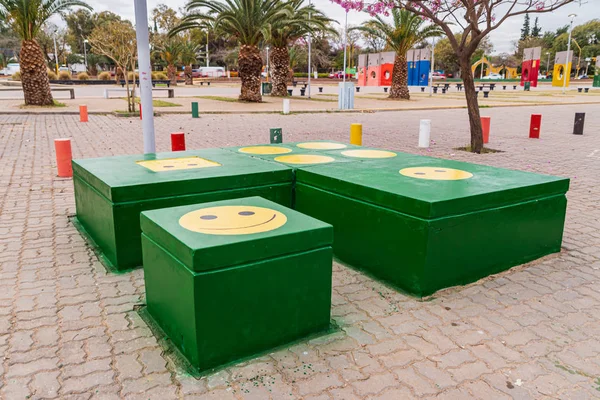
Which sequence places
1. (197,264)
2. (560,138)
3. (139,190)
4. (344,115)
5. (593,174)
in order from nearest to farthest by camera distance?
(197,264) < (139,190) < (593,174) < (560,138) < (344,115)

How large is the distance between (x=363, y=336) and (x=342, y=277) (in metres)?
0.99

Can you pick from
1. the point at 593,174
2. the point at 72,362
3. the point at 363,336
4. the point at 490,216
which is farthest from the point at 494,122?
the point at 72,362

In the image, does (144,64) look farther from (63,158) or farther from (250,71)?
(250,71)

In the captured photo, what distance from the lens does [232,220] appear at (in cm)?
327

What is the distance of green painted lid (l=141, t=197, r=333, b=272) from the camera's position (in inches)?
108

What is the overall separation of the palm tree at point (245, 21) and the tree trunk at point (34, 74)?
218 inches

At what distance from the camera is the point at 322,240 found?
3.09 m

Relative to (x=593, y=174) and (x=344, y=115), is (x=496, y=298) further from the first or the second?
(x=344, y=115)

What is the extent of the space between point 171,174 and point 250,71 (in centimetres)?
2065

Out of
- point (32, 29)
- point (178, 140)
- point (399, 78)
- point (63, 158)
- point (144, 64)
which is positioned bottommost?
point (63, 158)

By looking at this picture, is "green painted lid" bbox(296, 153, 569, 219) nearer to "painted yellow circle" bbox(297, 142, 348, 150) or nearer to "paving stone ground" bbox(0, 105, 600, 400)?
"paving stone ground" bbox(0, 105, 600, 400)

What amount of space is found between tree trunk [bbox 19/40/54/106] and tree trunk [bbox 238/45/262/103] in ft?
28.9

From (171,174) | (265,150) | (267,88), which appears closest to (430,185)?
(171,174)

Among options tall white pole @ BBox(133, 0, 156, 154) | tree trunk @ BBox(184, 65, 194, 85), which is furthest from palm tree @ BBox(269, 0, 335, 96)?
tree trunk @ BBox(184, 65, 194, 85)
